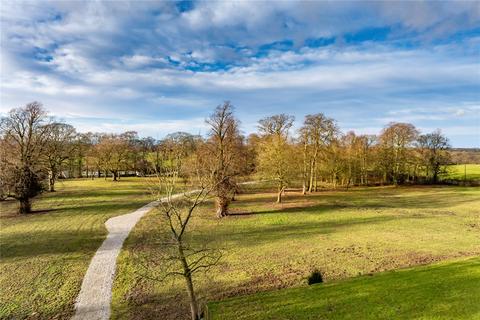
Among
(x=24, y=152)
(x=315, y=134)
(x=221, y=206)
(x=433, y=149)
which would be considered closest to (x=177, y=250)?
(x=221, y=206)

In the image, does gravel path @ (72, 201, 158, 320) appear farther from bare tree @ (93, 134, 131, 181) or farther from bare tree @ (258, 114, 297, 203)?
bare tree @ (93, 134, 131, 181)

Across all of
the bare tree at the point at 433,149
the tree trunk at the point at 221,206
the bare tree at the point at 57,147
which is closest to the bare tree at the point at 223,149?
the tree trunk at the point at 221,206

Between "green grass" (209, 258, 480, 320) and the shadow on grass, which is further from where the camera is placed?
the shadow on grass

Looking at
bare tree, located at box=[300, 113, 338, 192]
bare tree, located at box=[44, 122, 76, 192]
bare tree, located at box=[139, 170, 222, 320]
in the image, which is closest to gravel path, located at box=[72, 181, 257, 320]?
bare tree, located at box=[139, 170, 222, 320]

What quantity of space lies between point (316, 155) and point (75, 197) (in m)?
34.0

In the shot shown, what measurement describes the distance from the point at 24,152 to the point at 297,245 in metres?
→ 30.1

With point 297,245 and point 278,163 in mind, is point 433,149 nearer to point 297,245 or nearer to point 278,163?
point 278,163

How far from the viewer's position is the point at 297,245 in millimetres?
19625

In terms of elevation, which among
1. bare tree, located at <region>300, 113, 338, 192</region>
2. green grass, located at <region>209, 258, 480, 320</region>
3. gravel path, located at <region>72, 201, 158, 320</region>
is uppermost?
bare tree, located at <region>300, 113, 338, 192</region>

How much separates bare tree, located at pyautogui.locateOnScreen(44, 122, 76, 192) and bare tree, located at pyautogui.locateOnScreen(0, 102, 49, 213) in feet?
11.1

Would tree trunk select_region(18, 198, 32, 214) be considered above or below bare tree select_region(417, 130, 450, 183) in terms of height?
below

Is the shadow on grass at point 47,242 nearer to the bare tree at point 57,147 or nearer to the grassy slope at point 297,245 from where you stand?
the grassy slope at point 297,245

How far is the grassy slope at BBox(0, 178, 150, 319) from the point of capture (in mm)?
12734

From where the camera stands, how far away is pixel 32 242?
20.2 m
